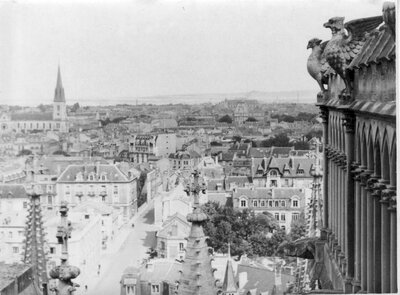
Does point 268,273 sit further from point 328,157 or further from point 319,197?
point 328,157

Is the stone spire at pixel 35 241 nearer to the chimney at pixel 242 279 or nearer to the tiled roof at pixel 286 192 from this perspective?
the chimney at pixel 242 279

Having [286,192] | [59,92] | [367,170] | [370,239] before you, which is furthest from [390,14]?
[286,192]

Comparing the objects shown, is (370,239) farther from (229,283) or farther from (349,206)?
(229,283)

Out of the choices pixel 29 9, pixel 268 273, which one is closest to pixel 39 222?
pixel 29 9

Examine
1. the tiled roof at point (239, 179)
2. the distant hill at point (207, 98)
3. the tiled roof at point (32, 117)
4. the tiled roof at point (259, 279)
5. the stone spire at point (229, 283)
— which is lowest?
the tiled roof at point (259, 279)

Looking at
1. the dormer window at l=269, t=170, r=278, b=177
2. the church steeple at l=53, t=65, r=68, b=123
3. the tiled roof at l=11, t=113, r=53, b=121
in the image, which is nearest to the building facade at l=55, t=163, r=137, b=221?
the church steeple at l=53, t=65, r=68, b=123

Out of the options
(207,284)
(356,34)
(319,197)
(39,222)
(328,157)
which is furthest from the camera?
(319,197)

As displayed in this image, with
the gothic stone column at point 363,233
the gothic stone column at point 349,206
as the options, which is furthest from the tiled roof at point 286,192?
the gothic stone column at point 363,233
